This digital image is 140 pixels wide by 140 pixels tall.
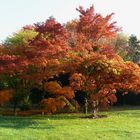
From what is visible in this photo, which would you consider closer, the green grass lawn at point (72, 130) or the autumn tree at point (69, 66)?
the green grass lawn at point (72, 130)

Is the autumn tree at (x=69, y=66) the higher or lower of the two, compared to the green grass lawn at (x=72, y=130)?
higher

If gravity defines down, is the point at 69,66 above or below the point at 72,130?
above

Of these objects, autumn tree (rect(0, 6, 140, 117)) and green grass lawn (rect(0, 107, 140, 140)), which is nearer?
green grass lawn (rect(0, 107, 140, 140))

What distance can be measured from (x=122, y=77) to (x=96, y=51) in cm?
290

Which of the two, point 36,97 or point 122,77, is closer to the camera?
point 122,77

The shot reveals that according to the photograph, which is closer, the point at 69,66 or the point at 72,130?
the point at 72,130

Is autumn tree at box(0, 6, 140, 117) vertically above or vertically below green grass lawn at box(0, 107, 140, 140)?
above

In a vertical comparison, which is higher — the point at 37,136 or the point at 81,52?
the point at 81,52

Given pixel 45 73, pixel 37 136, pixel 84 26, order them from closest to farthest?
pixel 37 136 < pixel 45 73 < pixel 84 26

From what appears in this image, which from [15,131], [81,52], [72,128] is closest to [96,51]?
[81,52]

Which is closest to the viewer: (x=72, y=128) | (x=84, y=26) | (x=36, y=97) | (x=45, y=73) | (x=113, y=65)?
(x=72, y=128)

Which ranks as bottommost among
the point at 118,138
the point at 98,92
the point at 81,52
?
the point at 118,138

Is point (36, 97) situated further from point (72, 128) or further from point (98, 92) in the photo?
point (72, 128)

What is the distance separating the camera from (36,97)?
33906mm
